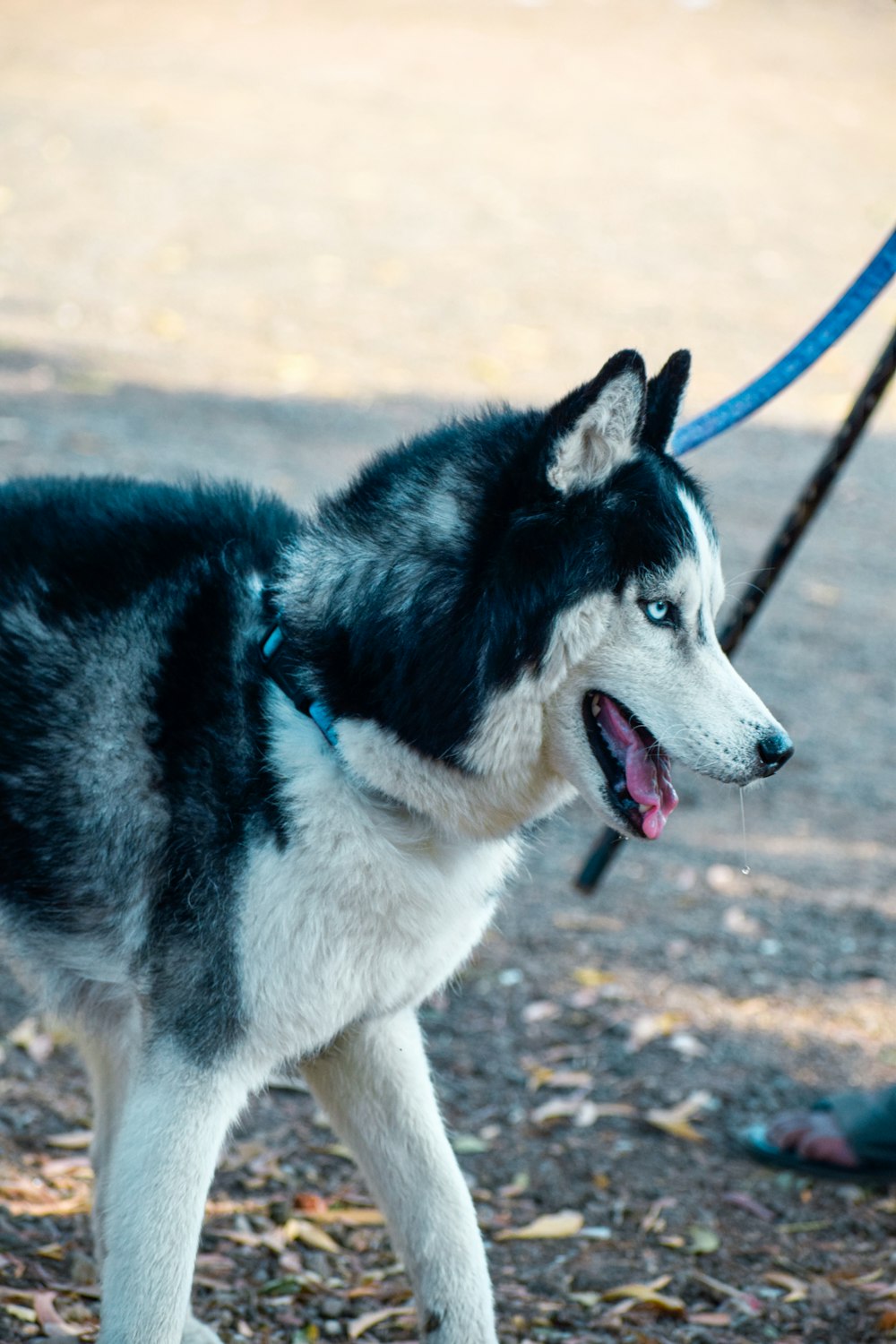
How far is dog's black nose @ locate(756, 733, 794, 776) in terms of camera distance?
98.7 inches

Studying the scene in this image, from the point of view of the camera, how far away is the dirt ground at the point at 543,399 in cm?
353

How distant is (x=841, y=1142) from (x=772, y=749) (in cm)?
179

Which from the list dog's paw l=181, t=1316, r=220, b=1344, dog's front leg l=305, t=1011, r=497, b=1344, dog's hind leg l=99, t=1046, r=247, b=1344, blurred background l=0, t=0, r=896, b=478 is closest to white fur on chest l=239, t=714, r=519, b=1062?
dog's hind leg l=99, t=1046, r=247, b=1344

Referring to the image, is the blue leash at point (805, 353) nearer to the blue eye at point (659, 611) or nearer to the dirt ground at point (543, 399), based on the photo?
the blue eye at point (659, 611)

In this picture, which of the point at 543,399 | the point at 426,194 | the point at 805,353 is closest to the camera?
the point at 805,353

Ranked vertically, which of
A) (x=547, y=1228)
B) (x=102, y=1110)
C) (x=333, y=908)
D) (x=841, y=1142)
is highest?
(x=333, y=908)

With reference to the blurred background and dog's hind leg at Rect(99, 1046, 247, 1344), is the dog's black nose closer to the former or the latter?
dog's hind leg at Rect(99, 1046, 247, 1344)

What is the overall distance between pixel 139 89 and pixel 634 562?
15.7 metres

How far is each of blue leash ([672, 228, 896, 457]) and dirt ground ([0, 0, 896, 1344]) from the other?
1810 millimetres

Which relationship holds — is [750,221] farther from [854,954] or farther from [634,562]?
[634,562]

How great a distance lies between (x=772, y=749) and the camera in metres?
2.51

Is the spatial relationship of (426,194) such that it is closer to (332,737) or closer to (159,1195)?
(332,737)

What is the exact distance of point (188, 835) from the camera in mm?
2559

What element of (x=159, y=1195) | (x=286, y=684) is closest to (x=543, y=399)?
(x=286, y=684)
